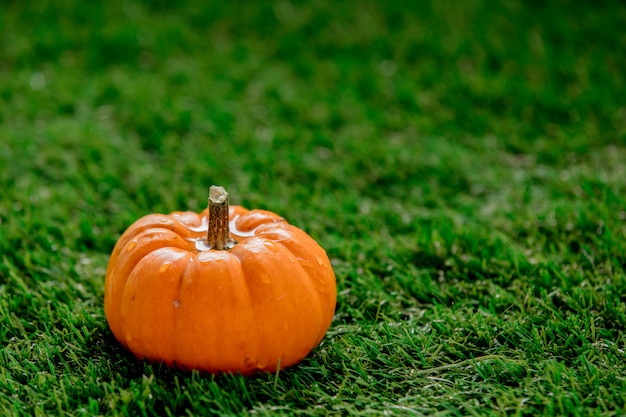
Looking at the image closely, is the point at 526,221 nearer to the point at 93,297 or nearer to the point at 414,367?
the point at 414,367

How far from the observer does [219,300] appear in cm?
223

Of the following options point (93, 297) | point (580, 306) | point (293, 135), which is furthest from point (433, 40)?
point (93, 297)

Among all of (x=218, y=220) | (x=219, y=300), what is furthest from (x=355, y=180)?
(x=219, y=300)

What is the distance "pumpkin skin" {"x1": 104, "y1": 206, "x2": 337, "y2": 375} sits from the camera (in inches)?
88.2

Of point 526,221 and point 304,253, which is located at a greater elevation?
point 304,253

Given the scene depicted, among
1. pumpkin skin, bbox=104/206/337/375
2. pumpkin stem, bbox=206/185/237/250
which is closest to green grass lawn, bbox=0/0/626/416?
pumpkin skin, bbox=104/206/337/375

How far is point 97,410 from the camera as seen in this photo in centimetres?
220

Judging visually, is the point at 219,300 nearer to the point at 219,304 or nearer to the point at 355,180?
the point at 219,304

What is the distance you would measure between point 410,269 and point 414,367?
743 mm

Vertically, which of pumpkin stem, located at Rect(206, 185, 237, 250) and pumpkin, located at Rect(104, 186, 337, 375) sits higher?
pumpkin stem, located at Rect(206, 185, 237, 250)

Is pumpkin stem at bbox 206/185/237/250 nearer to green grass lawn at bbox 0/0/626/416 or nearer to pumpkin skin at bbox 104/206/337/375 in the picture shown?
pumpkin skin at bbox 104/206/337/375

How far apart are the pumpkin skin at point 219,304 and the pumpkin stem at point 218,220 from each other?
0.07 m

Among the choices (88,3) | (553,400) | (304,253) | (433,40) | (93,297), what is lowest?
(553,400)

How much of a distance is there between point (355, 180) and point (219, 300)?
1.99m
